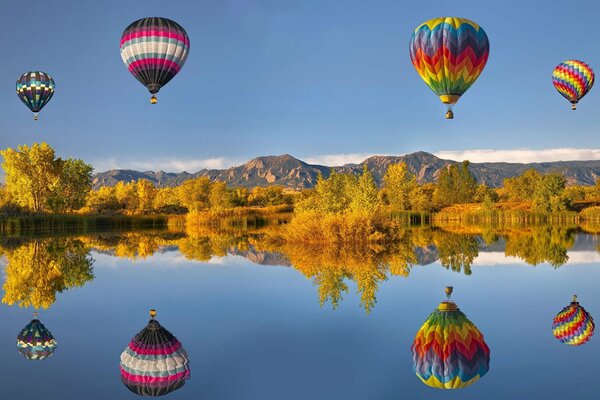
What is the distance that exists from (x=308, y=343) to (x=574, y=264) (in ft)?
56.4

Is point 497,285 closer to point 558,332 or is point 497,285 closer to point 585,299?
point 585,299

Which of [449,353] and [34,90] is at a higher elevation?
[34,90]

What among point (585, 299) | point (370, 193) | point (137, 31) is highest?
point (137, 31)

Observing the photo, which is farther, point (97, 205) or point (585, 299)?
point (97, 205)

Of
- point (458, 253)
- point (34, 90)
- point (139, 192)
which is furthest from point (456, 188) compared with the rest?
point (34, 90)

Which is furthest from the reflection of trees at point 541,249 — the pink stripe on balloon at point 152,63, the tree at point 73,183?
the tree at point 73,183

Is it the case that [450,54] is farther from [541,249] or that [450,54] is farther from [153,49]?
[153,49]

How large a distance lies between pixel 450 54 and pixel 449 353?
1897 centimetres

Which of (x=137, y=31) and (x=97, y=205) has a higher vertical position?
(x=137, y=31)

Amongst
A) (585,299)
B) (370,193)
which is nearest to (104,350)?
(585,299)

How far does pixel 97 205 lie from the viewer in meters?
89.2

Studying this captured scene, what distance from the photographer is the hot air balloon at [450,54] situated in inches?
1038

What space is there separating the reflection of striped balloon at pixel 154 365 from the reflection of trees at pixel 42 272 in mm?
5873

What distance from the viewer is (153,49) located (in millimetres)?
29047
